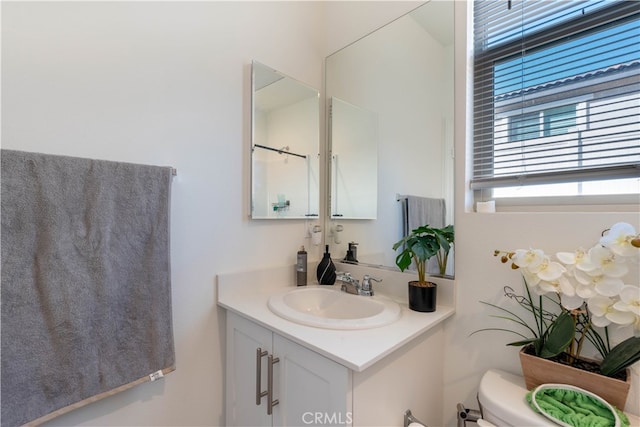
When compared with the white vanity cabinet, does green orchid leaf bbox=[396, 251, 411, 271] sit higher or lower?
higher

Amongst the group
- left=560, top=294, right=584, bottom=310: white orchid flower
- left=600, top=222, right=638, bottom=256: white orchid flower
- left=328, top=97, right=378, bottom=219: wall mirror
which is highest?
left=328, top=97, right=378, bottom=219: wall mirror

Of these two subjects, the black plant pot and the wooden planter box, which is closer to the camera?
the wooden planter box

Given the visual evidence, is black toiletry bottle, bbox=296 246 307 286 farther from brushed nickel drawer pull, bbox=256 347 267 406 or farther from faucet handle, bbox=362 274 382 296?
brushed nickel drawer pull, bbox=256 347 267 406

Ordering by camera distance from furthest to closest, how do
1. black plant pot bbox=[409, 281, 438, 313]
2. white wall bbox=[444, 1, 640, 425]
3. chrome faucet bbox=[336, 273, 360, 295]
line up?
chrome faucet bbox=[336, 273, 360, 295]
black plant pot bbox=[409, 281, 438, 313]
white wall bbox=[444, 1, 640, 425]

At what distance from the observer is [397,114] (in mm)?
1352

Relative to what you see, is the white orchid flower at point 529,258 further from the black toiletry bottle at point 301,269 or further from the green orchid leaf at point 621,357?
the black toiletry bottle at point 301,269

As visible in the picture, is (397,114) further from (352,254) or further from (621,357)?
(621,357)

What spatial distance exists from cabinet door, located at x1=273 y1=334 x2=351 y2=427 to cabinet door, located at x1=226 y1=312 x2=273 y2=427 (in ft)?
0.23

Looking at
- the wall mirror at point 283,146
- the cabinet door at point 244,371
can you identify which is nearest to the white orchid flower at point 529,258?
the cabinet door at point 244,371

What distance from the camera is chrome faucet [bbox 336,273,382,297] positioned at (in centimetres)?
125

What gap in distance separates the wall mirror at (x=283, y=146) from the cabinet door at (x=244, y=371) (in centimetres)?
49

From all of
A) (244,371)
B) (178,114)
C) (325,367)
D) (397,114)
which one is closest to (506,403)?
(325,367)

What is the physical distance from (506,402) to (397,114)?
1.18 metres

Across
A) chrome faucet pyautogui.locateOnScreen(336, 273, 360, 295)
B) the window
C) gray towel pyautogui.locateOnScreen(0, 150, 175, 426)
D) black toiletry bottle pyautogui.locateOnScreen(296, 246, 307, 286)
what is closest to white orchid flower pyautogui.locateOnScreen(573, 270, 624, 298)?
the window
